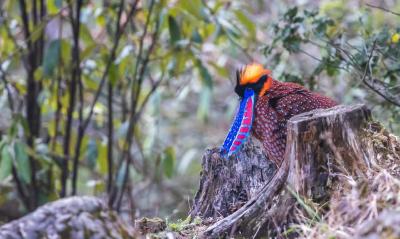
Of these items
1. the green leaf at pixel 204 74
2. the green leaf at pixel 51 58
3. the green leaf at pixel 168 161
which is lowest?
the green leaf at pixel 168 161

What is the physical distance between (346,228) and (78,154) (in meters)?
4.28

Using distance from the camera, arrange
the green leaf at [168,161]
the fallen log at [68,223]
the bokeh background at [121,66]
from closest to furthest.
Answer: the fallen log at [68,223] < the bokeh background at [121,66] < the green leaf at [168,161]

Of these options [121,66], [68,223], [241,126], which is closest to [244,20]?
[121,66]

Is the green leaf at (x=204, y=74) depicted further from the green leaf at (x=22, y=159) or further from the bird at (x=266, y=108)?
the bird at (x=266, y=108)

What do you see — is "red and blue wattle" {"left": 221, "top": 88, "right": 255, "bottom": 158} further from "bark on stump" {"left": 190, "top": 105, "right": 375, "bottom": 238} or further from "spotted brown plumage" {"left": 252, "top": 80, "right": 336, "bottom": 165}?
"bark on stump" {"left": 190, "top": 105, "right": 375, "bottom": 238}

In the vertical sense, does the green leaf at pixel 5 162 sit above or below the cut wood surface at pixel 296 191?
above

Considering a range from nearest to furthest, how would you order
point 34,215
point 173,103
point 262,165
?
1. point 34,215
2. point 262,165
3. point 173,103

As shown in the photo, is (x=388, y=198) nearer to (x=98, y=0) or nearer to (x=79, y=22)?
(x=79, y=22)

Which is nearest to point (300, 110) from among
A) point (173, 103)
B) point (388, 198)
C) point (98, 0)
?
point (388, 198)

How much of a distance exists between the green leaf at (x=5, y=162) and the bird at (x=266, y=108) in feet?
7.72

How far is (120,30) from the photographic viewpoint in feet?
20.3

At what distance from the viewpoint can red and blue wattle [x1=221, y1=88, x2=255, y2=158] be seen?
11.8 ft

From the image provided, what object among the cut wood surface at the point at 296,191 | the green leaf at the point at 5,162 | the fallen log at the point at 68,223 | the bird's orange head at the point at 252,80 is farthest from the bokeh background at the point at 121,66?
the fallen log at the point at 68,223

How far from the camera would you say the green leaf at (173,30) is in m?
Answer: 5.93
